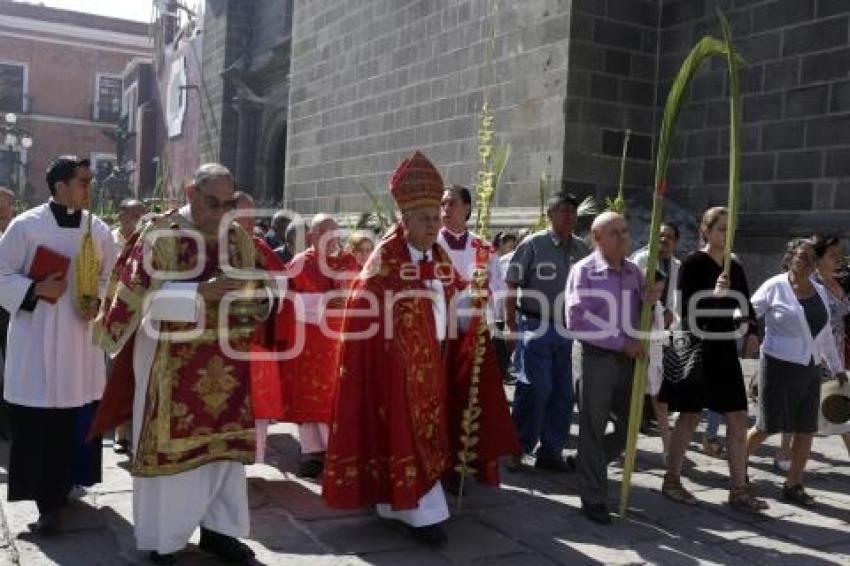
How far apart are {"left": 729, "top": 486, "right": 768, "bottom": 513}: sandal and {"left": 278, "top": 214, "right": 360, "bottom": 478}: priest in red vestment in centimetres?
236

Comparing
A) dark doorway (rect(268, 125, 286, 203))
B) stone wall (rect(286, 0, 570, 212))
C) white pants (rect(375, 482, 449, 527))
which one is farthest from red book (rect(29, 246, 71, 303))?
dark doorway (rect(268, 125, 286, 203))

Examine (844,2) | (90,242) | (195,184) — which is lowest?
(90,242)

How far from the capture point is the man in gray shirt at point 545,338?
5797 mm

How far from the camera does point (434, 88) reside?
12461 millimetres

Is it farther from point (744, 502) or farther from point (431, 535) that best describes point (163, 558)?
point (744, 502)

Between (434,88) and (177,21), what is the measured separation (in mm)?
20883

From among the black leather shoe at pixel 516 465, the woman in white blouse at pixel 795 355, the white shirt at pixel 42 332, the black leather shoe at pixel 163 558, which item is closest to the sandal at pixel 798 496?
the woman in white blouse at pixel 795 355

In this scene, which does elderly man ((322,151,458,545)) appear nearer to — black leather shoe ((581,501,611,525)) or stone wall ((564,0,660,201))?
black leather shoe ((581,501,611,525))

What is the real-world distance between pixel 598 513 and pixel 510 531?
0.50m

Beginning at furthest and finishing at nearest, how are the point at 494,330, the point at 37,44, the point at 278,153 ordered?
1. the point at 37,44
2. the point at 278,153
3. the point at 494,330

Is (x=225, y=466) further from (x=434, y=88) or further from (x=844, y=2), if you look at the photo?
(x=434, y=88)

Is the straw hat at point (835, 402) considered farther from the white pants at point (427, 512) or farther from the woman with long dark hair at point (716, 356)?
the white pants at point (427, 512)

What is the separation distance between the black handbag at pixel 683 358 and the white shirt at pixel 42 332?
120 inches

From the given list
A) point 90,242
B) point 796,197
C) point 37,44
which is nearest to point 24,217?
point 90,242
